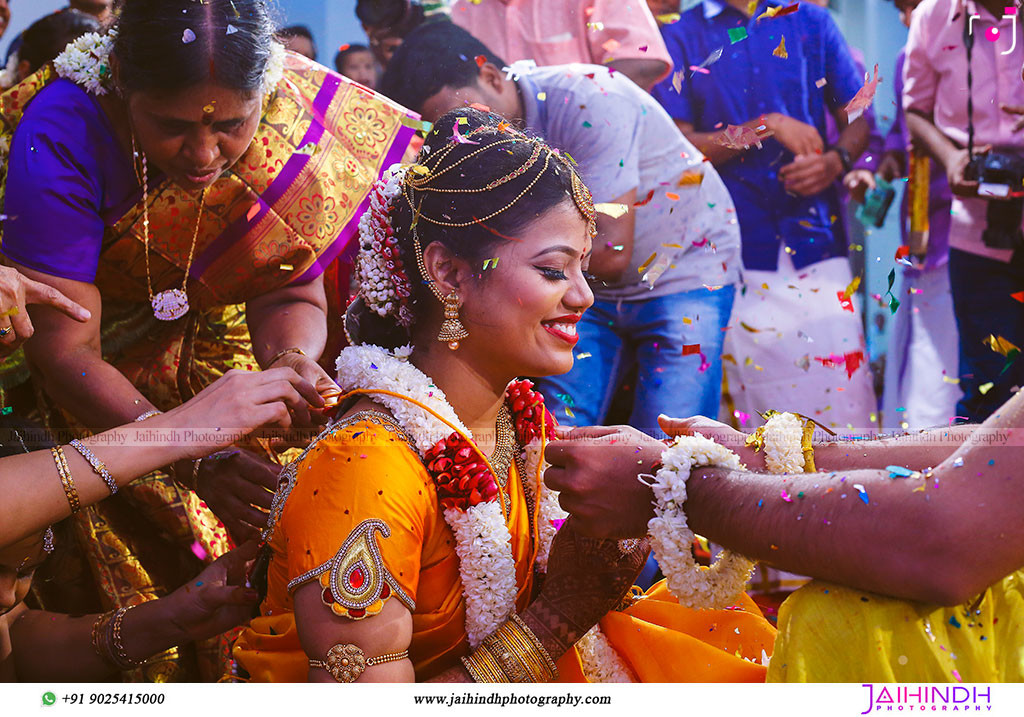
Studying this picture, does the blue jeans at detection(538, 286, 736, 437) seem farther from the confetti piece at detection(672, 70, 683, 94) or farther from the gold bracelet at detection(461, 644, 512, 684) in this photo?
the gold bracelet at detection(461, 644, 512, 684)

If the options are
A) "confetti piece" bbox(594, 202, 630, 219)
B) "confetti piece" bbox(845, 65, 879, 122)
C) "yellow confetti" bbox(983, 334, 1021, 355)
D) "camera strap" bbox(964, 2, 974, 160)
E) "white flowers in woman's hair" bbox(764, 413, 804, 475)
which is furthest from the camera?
"yellow confetti" bbox(983, 334, 1021, 355)

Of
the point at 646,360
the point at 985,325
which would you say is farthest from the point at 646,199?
the point at 985,325

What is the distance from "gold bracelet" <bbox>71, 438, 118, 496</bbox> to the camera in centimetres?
229

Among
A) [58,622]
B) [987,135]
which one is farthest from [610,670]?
[987,135]

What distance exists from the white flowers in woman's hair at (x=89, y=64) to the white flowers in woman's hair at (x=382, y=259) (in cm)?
96

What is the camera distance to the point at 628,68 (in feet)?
11.1

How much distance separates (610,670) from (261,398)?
1029 millimetres

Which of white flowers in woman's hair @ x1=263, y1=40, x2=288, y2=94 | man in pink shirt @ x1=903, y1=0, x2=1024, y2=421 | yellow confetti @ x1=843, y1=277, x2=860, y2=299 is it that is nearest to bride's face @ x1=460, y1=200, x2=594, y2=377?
white flowers in woman's hair @ x1=263, y1=40, x2=288, y2=94

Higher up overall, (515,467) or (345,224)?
(345,224)

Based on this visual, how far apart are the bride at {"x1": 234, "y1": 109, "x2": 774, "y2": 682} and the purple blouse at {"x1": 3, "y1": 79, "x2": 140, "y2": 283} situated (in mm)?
856

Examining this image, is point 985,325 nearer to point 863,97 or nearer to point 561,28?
point 863,97

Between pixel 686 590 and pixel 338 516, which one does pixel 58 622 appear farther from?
pixel 686 590

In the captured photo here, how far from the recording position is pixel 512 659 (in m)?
2.09
